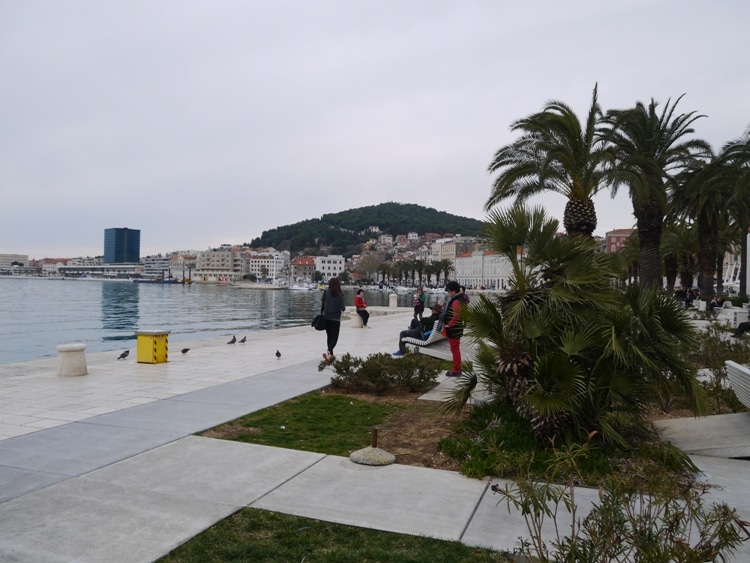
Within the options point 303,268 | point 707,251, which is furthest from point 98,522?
point 303,268

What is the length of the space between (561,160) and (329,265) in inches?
6917

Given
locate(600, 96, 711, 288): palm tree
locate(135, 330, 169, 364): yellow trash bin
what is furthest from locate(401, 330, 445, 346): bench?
locate(600, 96, 711, 288): palm tree

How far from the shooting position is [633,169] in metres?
20.1

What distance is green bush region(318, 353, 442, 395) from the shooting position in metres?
8.98

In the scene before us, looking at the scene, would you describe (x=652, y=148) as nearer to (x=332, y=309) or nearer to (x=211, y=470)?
(x=332, y=309)

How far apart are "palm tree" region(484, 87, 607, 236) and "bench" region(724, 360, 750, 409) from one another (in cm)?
1137

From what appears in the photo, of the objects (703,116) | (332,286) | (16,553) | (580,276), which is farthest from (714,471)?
(703,116)

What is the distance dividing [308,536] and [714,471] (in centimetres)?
388

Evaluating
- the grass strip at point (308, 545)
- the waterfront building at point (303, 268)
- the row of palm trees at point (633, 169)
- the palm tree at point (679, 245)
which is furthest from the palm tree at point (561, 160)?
the waterfront building at point (303, 268)

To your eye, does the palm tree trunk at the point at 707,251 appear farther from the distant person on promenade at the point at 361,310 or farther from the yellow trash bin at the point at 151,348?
the yellow trash bin at the point at 151,348

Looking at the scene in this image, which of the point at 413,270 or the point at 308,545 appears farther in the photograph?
the point at 413,270

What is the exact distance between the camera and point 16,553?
3.49m

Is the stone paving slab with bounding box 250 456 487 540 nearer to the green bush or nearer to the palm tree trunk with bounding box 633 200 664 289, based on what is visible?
the green bush

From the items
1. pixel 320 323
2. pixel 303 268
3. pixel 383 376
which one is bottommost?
pixel 383 376
